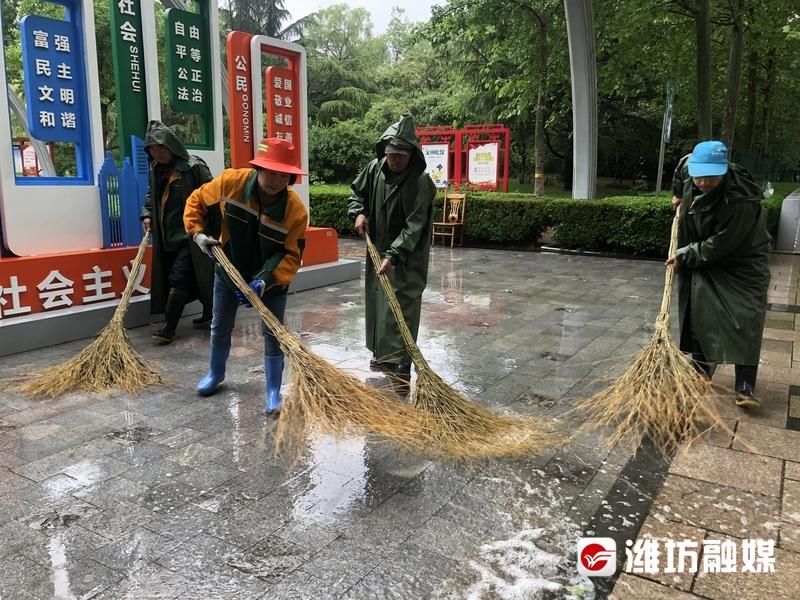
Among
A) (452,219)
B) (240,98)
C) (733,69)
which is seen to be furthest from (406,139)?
(733,69)

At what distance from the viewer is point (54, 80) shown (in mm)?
5105

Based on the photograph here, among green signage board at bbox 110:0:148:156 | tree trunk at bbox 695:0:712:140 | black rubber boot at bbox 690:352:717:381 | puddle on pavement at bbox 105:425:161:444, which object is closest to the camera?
puddle on pavement at bbox 105:425:161:444

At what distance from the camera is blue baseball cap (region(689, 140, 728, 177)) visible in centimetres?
347

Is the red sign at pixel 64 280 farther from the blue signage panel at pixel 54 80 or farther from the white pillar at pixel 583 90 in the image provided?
the white pillar at pixel 583 90

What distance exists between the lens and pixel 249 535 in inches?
94.7

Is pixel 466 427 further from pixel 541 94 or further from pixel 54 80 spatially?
pixel 541 94

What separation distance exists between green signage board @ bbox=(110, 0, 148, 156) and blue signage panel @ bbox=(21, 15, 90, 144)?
0.32 meters

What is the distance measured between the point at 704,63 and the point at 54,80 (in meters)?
9.64

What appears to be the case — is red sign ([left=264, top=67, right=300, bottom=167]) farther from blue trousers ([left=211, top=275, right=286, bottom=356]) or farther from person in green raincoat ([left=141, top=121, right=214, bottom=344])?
blue trousers ([left=211, top=275, right=286, bottom=356])

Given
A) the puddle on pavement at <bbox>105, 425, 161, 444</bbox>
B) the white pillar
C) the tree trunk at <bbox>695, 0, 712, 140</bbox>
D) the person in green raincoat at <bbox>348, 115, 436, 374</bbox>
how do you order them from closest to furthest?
the puddle on pavement at <bbox>105, 425, 161, 444</bbox> → the person in green raincoat at <bbox>348, 115, 436, 374</bbox> → the tree trunk at <bbox>695, 0, 712, 140</bbox> → the white pillar

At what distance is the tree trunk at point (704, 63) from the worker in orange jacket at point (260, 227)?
9.11 meters

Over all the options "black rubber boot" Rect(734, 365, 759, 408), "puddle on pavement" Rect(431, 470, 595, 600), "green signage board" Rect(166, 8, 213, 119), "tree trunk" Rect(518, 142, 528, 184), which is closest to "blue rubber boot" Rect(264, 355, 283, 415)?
"puddle on pavement" Rect(431, 470, 595, 600)

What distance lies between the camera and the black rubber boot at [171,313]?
511 centimetres

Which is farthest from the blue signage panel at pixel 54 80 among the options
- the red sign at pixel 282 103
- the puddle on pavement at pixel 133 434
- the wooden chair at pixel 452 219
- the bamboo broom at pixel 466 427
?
the wooden chair at pixel 452 219
